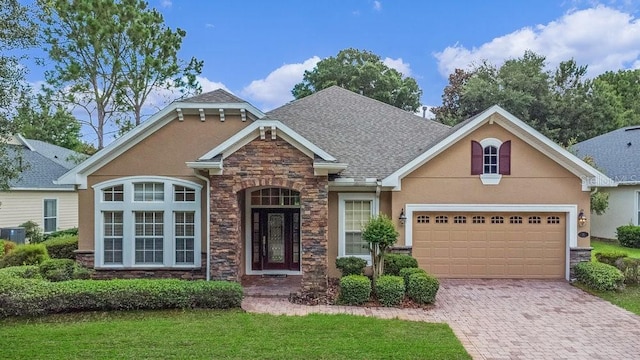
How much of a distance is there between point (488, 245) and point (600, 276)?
2859mm

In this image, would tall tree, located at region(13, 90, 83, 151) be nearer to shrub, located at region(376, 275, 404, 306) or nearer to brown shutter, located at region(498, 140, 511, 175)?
shrub, located at region(376, 275, 404, 306)

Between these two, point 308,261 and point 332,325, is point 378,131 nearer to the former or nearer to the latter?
point 308,261

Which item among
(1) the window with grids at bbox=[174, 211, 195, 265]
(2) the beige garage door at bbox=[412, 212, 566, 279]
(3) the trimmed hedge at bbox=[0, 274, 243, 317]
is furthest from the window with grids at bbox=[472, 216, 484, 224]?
(1) the window with grids at bbox=[174, 211, 195, 265]

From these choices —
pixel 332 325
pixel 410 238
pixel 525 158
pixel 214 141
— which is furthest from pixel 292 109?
pixel 332 325

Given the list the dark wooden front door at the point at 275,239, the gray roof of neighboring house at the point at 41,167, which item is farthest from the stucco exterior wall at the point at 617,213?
the gray roof of neighboring house at the point at 41,167

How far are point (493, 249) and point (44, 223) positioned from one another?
69.5ft

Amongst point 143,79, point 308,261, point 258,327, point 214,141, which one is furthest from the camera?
point 143,79

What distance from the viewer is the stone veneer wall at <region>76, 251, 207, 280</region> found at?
38.4 ft

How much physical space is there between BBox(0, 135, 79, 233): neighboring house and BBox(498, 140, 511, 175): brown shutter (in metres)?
18.4

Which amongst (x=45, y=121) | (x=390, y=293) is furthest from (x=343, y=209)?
(x=45, y=121)

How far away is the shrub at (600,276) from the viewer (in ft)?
35.3

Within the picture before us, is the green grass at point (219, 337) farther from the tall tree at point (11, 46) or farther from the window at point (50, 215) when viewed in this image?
the window at point (50, 215)

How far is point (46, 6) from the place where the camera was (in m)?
7.98

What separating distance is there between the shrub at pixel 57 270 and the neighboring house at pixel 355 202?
0.88 meters
